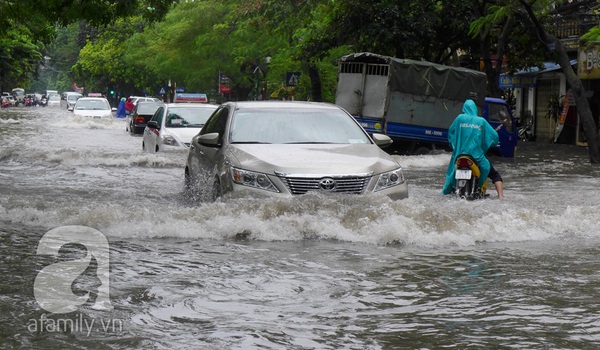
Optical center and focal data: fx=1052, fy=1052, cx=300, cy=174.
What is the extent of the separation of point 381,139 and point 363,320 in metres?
5.94

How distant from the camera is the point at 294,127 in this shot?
40.3 feet

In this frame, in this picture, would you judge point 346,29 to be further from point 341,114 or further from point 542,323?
point 542,323

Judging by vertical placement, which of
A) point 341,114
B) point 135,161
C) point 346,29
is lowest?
point 135,161

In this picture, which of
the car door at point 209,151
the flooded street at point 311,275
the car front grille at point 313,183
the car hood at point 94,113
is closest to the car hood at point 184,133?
the flooded street at point 311,275

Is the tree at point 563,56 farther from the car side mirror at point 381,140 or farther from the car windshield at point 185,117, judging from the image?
the car side mirror at point 381,140

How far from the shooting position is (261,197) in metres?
10.9

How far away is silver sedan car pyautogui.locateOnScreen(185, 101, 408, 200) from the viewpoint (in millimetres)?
10852

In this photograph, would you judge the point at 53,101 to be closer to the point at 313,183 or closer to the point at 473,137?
the point at 473,137

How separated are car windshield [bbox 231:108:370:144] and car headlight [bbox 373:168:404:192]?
952 mm

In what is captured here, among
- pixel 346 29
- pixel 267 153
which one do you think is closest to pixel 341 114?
pixel 267 153

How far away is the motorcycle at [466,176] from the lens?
1386 centimetres

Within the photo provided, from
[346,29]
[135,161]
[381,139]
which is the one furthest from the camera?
[346,29]

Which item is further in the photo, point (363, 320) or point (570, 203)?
point (570, 203)

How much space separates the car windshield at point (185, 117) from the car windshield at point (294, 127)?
9802mm
